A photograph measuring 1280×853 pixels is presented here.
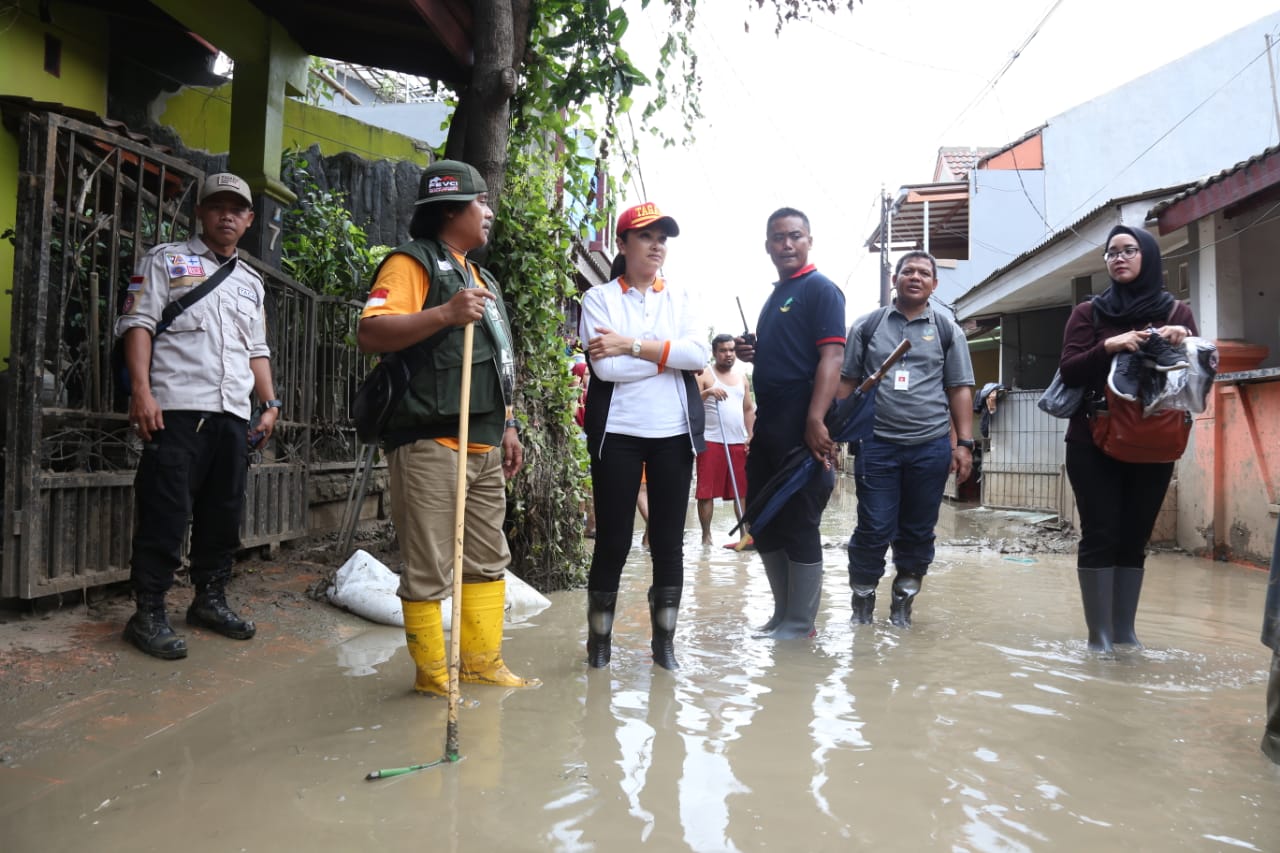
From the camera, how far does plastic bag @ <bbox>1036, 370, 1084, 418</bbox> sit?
13.5 feet

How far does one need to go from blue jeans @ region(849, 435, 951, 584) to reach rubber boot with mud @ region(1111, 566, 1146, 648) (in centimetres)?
84

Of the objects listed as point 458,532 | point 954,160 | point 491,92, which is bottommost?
point 458,532

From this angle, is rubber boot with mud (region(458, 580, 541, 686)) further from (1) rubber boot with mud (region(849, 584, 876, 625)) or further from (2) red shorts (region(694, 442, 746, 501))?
(2) red shorts (region(694, 442, 746, 501))

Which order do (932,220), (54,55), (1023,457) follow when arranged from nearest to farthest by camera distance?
(54,55) < (1023,457) < (932,220)

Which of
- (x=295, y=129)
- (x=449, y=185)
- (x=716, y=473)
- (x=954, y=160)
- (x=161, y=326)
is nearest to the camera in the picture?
(x=449, y=185)

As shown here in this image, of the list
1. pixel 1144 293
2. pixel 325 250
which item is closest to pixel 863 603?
pixel 1144 293

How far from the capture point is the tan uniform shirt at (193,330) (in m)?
3.49

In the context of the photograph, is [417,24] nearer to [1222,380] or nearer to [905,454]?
[905,454]

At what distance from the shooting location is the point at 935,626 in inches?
180

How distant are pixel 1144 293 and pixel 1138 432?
24.8 inches

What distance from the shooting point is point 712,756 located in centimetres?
255

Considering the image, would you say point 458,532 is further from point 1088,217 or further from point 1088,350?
point 1088,217

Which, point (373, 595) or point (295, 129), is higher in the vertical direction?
point (295, 129)

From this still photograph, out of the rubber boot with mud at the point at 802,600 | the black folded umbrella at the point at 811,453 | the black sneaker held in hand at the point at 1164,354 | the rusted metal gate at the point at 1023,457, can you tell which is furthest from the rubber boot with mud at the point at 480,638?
→ the rusted metal gate at the point at 1023,457
